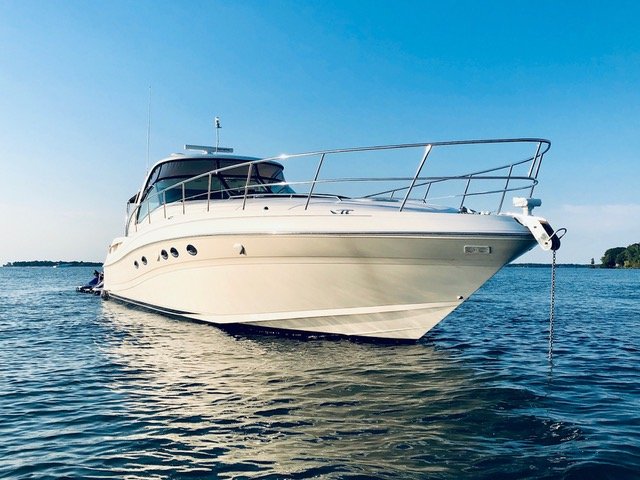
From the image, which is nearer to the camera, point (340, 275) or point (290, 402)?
point (290, 402)

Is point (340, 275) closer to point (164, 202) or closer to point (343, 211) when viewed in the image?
point (343, 211)

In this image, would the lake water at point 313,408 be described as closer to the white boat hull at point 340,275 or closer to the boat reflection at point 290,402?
the boat reflection at point 290,402

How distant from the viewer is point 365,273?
737cm

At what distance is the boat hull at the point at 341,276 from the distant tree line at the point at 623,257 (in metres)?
108

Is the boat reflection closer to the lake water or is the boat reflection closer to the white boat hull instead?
the lake water

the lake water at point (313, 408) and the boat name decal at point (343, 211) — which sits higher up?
the boat name decal at point (343, 211)

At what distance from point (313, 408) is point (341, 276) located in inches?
109

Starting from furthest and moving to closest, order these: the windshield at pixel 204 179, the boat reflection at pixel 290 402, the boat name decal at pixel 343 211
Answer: the windshield at pixel 204 179 < the boat name decal at pixel 343 211 < the boat reflection at pixel 290 402

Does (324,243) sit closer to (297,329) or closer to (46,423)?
(297,329)

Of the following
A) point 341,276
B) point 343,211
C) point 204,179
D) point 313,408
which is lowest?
point 313,408

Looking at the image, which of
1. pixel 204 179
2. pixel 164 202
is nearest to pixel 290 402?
pixel 164 202

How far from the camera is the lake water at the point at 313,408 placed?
12.4 feet

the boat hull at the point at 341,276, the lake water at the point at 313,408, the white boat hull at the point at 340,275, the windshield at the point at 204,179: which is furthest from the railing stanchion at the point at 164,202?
the lake water at the point at 313,408

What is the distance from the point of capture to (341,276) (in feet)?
24.6
